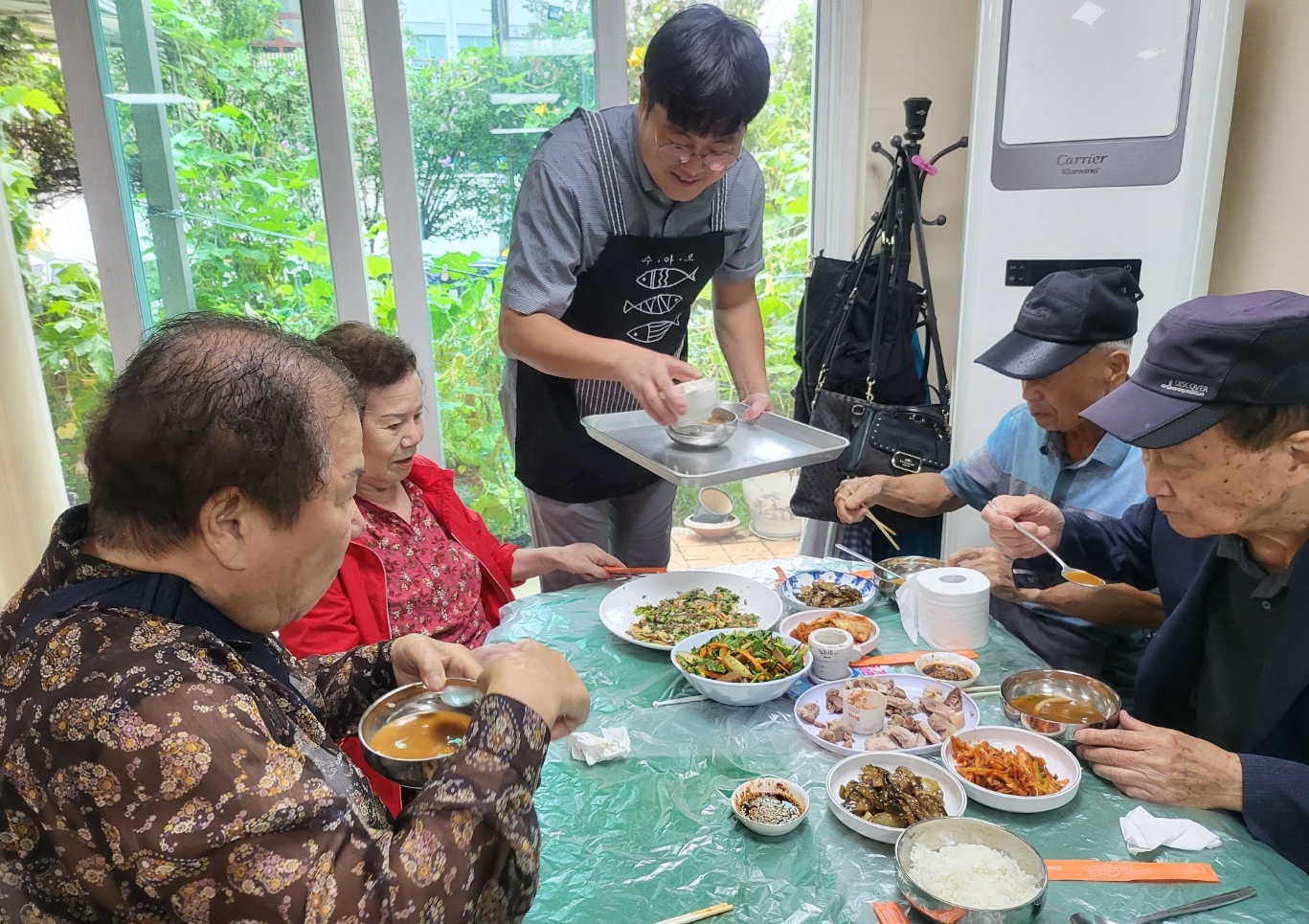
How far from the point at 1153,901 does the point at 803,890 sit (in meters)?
0.42

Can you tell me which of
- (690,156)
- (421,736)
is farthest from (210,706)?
(690,156)

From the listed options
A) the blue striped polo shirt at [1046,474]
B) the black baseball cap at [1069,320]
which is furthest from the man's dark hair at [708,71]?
the blue striped polo shirt at [1046,474]

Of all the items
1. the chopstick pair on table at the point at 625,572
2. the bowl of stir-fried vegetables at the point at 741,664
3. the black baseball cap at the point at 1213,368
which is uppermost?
the black baseball cap at the point at 1213,368

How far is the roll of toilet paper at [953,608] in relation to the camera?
1.65 metres

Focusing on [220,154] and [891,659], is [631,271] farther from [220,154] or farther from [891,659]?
[220,154]

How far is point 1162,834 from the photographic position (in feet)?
3.69

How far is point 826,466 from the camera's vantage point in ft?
9.16

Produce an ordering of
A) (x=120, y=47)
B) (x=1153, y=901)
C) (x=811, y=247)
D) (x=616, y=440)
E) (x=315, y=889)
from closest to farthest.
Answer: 1. (x=315, y=889)
2. (x=1153, y=901)
3. (x=616, y=440)
4. (x=120, y=47)
5. (x=811, y=247)

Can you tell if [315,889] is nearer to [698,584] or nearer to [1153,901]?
[1153,901]

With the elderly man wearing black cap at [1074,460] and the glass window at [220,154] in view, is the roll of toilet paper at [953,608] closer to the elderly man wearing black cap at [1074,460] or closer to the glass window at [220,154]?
the elderly man wearing black cap at [1074,460]

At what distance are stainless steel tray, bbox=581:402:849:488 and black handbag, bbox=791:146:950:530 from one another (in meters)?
0.70

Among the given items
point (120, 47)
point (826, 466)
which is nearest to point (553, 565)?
point (826, 466)

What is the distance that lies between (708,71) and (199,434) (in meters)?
1.34

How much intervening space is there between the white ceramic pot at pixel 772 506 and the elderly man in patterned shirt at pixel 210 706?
3567mm
